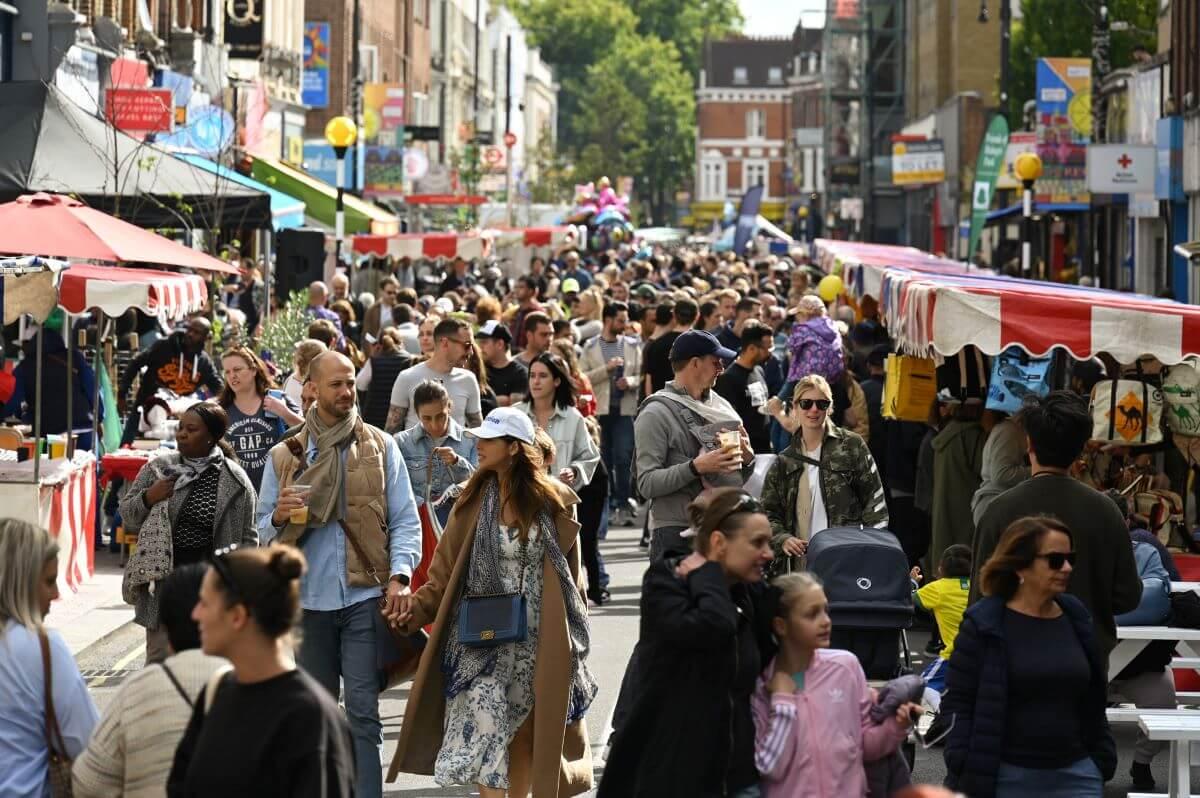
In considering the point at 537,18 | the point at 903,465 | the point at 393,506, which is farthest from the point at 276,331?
the point at 537,18

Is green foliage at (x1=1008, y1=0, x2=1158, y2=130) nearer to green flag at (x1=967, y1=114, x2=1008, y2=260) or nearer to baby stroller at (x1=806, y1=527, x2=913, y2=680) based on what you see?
green flag at (x1=967, y1=114, x2=1008, y2=260)

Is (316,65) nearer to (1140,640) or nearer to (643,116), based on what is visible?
(1140,640)

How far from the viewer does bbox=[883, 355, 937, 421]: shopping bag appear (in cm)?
1327

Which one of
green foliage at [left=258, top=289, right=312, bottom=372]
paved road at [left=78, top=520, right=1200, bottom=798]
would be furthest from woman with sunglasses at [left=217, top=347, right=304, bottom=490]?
green foliage at [left=258, top=289, right=312, bottom=372]

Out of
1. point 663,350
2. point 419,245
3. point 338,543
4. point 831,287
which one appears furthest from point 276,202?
point 338,543

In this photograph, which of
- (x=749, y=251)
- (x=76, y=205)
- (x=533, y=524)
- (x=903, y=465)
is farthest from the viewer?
(x=749, y=251)

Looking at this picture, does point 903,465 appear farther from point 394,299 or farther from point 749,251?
point 749,251

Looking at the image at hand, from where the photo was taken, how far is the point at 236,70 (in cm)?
4366

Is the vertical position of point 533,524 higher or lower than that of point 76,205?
lower

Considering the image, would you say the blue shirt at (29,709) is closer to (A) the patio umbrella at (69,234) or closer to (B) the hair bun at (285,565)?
(B) the hair bun at (285,565)

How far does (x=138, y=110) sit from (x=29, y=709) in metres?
21.6

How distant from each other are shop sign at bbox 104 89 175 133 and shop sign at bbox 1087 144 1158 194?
18024 millimetres

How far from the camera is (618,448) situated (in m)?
18.3

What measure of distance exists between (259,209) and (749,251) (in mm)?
38625
